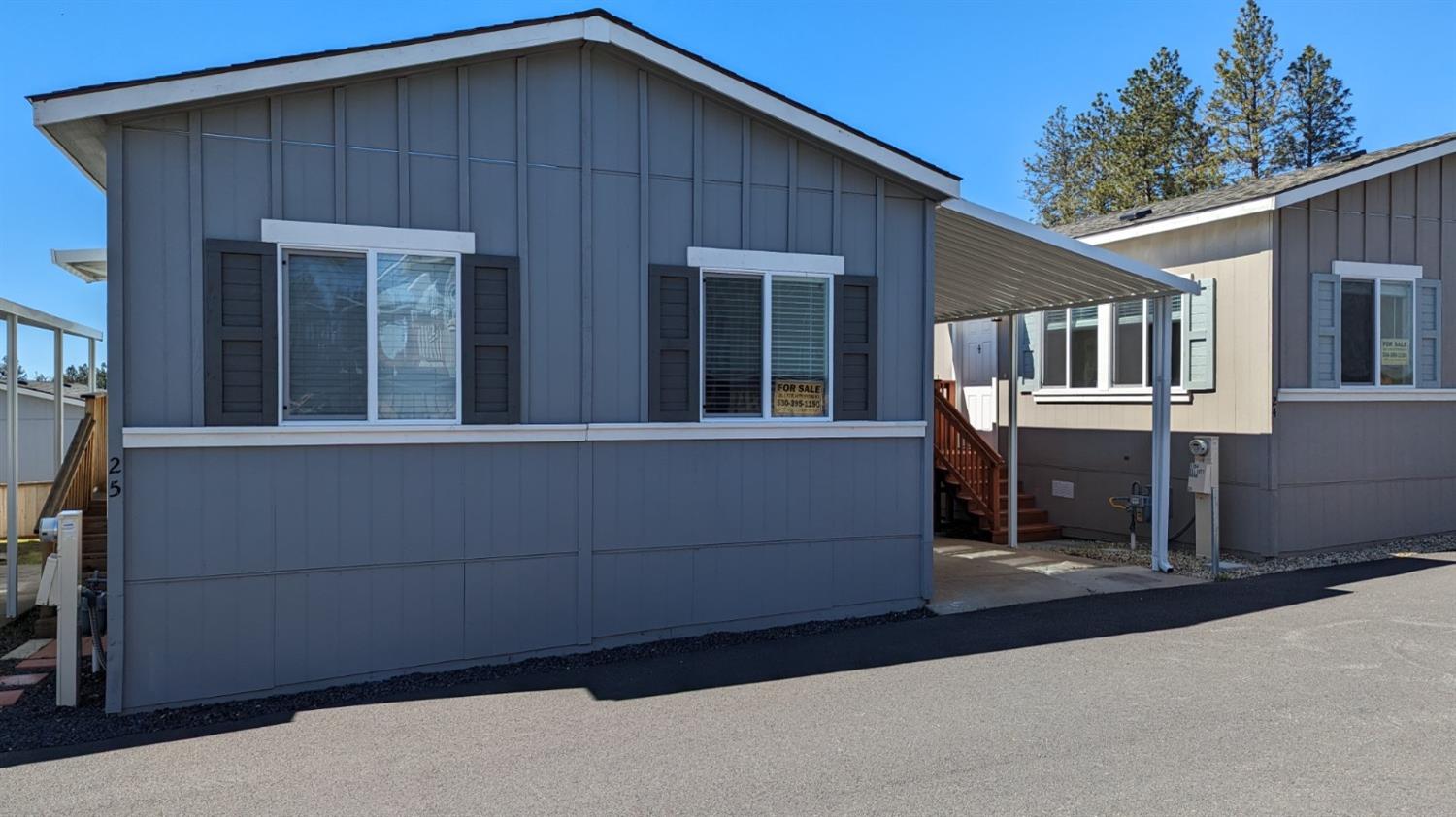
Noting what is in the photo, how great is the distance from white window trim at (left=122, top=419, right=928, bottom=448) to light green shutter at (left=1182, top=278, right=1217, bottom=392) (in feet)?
14.8

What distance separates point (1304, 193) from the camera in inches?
373

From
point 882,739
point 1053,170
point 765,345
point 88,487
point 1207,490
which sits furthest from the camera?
point 1053,170

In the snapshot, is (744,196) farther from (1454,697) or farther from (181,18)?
(181,18)

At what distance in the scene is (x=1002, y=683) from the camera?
5.57 metres

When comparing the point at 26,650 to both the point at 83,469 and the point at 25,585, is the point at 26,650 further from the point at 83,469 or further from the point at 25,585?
the point at 25,585

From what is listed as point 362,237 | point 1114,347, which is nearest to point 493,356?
point 362,237

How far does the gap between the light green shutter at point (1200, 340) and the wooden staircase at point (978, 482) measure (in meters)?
2.38

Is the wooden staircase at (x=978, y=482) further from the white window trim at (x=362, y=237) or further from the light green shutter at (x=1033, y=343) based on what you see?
the white window trim at (x=362, y=237)

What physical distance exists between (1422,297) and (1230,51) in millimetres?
20056

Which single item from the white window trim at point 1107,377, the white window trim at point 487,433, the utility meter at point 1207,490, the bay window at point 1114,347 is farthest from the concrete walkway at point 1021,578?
the bay window at point 1114,347

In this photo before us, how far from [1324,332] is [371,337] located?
9.30 m

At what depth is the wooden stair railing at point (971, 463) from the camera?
38.2 ft

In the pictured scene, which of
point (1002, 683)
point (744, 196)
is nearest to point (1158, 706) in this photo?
point (1002, 683)

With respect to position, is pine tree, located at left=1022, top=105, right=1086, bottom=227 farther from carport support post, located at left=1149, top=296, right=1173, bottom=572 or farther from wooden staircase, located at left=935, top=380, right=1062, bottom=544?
carport support post, located at left=1149, top=296, right=1173, bottom=572
